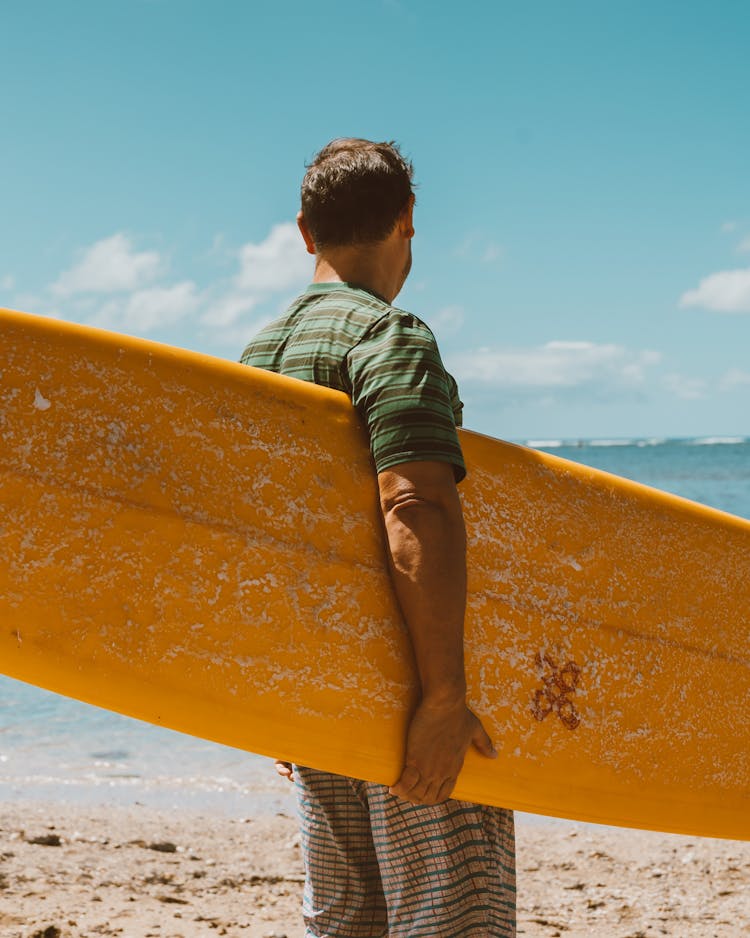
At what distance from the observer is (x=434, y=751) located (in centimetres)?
147

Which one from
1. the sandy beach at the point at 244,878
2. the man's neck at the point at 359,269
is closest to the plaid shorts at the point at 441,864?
the man's neck at the point at 359,269

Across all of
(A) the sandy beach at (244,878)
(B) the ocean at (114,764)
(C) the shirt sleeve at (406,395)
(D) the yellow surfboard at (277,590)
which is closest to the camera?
(C) the shirt sleeve at (406,395)

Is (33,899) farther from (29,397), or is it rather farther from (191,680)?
(29,397)

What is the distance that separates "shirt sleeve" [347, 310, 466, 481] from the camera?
138 centimetres

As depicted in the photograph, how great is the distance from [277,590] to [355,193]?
686 millimetres

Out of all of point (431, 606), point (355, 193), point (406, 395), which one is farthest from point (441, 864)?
point (355, 193)

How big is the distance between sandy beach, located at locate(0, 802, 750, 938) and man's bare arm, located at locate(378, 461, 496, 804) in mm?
1891

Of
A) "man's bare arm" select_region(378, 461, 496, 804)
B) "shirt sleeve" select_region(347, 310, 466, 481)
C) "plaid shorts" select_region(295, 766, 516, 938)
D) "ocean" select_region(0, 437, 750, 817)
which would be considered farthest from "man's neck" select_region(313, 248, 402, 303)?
"ocean" select_region(0, 437, 750, 817)

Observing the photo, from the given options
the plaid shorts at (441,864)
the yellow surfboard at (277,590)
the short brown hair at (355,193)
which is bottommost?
the plaid shorts at (441,864)

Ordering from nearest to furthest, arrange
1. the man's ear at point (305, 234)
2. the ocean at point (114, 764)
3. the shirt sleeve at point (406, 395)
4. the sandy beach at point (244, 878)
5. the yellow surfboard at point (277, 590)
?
the shirt sleeve at point (406, 395), the yellow surfboard at point (277, 590), the man's ear at point (305, 234), the sandy beach at point (244, 878), the ocean at point (114, 764)

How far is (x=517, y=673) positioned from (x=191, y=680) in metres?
0.58

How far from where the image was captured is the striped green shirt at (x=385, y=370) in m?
1.39

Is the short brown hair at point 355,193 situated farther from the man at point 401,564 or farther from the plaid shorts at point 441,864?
the plaid shorts at point 441,864

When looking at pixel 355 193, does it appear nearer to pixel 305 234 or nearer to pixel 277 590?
pixel 305 234
